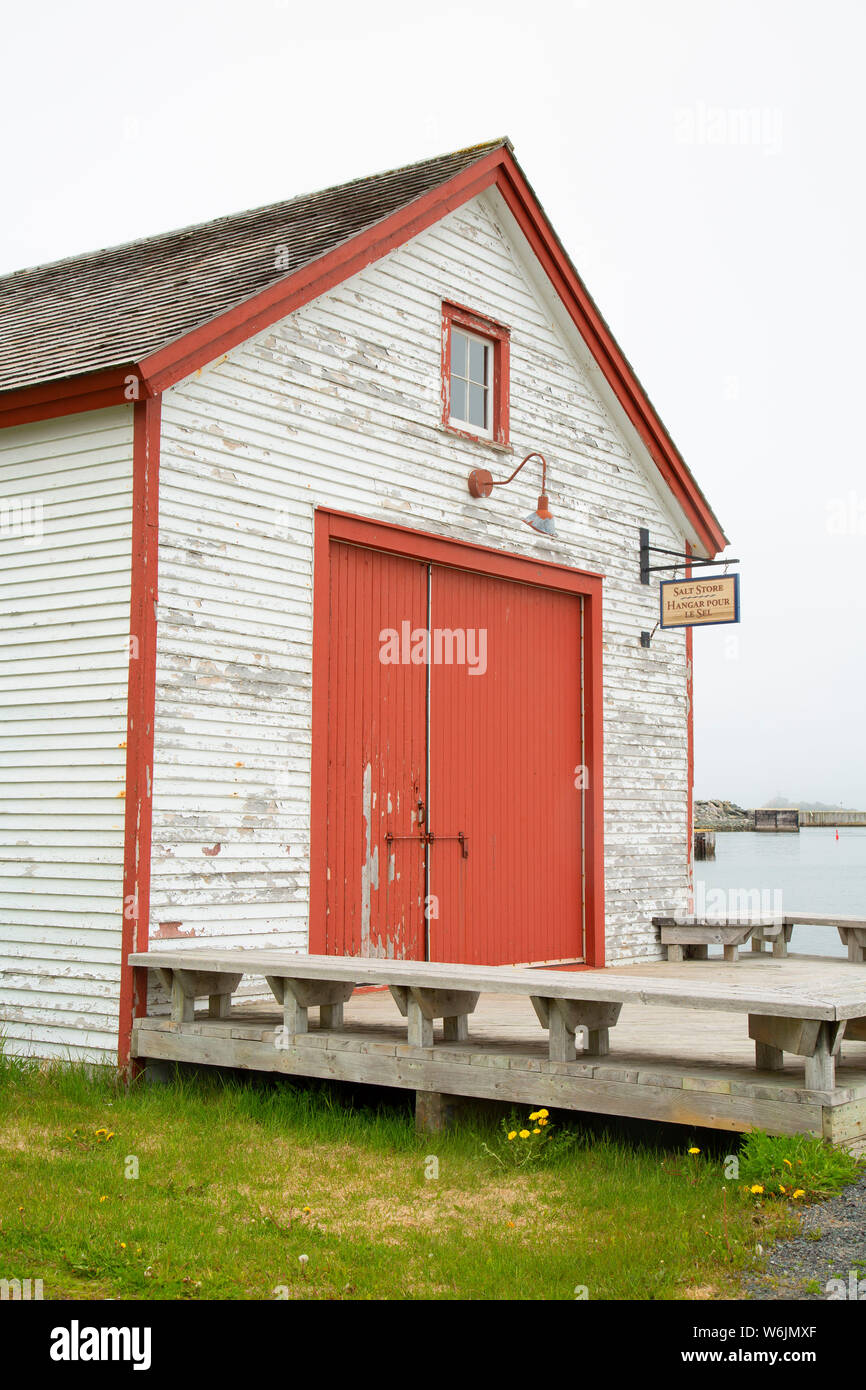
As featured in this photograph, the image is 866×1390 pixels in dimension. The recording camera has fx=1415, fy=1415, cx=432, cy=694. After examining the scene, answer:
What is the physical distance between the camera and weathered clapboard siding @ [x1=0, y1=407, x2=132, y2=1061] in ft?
27.5

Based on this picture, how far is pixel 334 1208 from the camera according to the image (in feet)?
19.5

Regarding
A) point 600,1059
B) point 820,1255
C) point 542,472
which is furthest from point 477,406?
point 820,1255

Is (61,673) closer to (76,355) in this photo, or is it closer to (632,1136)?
(76,355)

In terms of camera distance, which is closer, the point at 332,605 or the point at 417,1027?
the point at 417,1027

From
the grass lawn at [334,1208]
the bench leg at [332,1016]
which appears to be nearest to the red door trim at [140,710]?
the grass lawn at [334,1208]

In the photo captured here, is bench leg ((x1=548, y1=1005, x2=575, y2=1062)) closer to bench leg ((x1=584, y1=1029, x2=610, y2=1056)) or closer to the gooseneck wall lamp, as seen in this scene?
bench leg ((x1=584, y1=1029, x2=610, y2=1056))

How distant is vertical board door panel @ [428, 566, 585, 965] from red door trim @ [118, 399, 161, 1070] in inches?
116

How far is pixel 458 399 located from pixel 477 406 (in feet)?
0.97

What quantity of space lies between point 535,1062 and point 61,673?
3.88 meters

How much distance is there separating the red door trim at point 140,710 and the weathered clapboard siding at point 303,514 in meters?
0.10

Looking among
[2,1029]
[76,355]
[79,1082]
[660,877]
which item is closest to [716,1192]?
[79,1082]

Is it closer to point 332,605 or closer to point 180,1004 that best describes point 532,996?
point 180,1004

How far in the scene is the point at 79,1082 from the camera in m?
8.05

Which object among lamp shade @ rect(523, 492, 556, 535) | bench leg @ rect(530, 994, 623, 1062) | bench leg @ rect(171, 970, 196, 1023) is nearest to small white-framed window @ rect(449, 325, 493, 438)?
lamp shade @ rect(523, 492, 556, 535)
